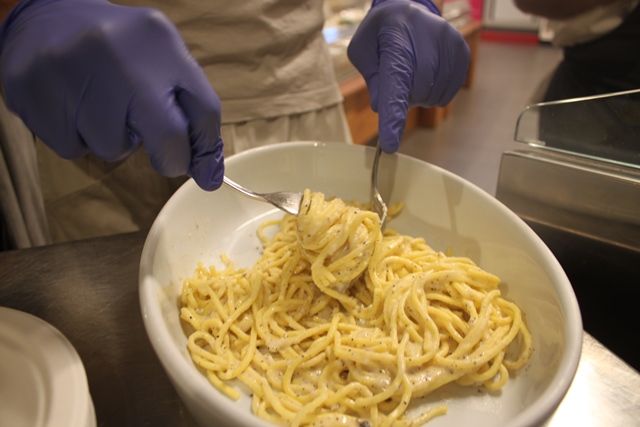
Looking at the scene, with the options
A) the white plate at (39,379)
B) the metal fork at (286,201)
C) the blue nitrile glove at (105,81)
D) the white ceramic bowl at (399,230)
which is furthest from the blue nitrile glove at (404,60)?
the white plate at (39,379)

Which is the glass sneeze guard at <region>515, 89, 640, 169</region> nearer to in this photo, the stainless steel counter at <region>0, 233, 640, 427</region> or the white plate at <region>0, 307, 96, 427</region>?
the stainless steel counter at <region>0, 233, 640, 427</region>

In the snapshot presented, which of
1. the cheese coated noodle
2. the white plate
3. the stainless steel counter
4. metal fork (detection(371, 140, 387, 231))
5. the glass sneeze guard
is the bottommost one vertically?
the stainless steel counter

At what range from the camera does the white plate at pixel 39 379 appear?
60 cm

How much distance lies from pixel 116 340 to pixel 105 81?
1.61ft

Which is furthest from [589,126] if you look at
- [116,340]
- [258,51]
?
[116,340]

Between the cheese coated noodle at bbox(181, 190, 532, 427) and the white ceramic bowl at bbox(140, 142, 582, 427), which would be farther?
the cheese coated noodle at bbox(181, 190, 532, 427)

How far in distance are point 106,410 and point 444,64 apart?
3.63 feet

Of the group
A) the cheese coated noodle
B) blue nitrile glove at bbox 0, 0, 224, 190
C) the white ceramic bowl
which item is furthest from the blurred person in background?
the cheese coated noodle

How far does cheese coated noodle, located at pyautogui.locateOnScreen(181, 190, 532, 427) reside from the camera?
2.60ft

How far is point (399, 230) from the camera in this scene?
1.25 meters

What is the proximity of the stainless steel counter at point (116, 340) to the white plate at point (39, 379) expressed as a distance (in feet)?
0.53

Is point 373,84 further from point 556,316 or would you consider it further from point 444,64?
point 556,316

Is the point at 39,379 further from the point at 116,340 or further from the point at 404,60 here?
the point at 404,60

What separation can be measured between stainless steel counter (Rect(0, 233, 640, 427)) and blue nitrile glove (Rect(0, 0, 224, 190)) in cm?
35
